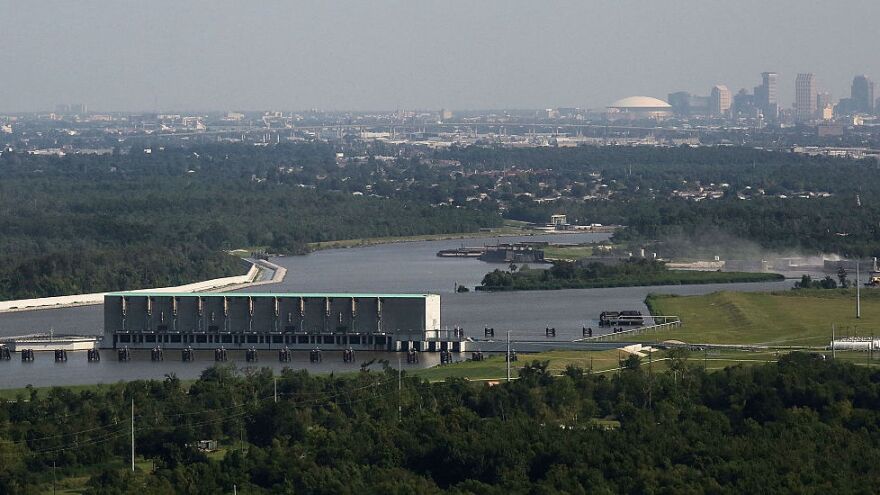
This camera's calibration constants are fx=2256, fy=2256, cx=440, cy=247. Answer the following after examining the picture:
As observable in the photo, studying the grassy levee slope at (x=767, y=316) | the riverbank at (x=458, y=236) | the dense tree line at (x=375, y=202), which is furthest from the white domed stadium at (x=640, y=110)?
the grassy levee slope at (x=767, y=316)

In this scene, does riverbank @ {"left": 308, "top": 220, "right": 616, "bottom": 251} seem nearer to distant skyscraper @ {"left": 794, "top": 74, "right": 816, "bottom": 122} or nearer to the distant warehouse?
the distant warehouse

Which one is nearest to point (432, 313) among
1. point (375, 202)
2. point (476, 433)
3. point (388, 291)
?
point (388, 291)

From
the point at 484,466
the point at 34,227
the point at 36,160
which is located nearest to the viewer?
the point at 484,466

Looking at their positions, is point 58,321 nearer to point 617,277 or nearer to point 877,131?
point 617,277

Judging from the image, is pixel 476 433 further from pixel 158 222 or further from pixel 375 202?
pixel 375 202

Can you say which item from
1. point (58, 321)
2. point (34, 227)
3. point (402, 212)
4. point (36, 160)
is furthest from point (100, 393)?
point (36, 160)

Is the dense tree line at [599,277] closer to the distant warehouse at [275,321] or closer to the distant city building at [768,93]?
the distant warehouse at [275,321]
